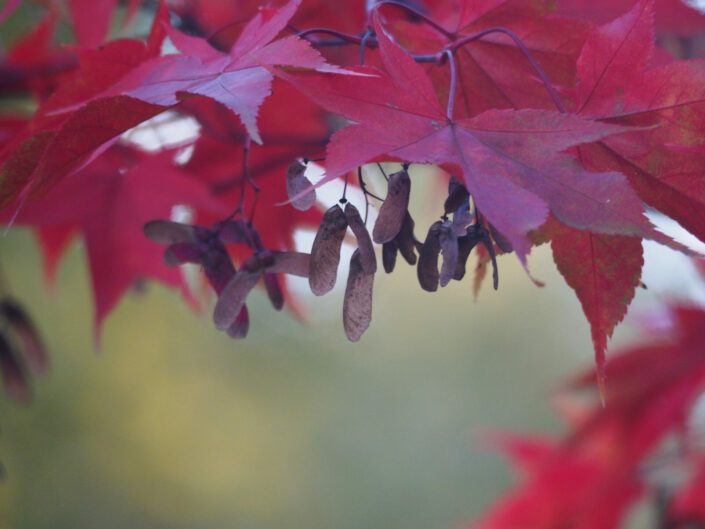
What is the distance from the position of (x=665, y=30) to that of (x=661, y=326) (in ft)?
1.30

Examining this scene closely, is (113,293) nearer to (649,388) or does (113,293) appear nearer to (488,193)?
(488,193)

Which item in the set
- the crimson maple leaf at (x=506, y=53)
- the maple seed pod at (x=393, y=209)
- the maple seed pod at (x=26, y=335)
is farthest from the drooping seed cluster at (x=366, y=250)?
the maple seed pod at (x=26, y=335)

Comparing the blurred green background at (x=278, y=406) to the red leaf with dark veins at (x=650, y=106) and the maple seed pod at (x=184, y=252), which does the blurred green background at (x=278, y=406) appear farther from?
the red leaf with dark veins at (x=650, y=106)

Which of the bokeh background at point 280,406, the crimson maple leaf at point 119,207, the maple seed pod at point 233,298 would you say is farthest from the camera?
the bokeh background at point 280,406

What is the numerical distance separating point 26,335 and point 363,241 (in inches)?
24.9

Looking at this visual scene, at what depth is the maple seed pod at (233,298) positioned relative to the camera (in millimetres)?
462

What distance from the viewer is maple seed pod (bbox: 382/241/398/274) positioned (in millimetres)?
435

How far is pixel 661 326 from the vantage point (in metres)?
0.98

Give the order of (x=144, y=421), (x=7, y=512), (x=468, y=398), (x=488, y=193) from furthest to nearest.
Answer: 1. (x=468, y=398)
2. (x=144, y=421)
3. (x=7, y=512)
4. (x=488, y=193)

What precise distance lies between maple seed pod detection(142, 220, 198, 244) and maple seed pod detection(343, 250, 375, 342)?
5.6 inches

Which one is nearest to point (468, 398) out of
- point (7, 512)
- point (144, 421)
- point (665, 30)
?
point (144, 421)

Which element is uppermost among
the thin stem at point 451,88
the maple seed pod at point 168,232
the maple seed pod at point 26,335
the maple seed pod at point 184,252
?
the thin stem at point 451,88

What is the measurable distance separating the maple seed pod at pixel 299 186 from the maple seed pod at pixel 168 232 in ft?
0.41

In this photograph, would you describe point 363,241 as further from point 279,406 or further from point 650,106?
point 279,406
